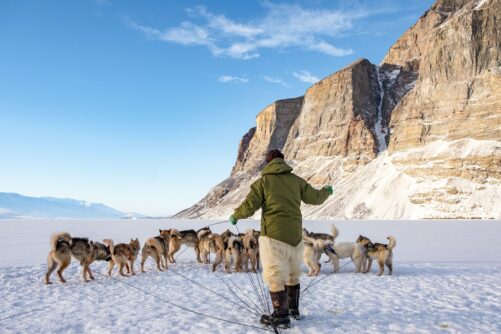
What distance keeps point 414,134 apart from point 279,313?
7706 centimetres

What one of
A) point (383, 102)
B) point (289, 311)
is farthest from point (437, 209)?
point (289, 311)

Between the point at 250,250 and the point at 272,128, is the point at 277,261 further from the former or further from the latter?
the point at 272,128

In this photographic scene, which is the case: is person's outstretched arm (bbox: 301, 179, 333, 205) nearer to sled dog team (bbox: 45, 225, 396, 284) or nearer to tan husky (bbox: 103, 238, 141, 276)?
sled dog team (bbox: 45, 225, 396, 284)

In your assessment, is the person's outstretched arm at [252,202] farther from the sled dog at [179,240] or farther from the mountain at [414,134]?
the mountain at [414,134]

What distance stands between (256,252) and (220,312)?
4.25 meters

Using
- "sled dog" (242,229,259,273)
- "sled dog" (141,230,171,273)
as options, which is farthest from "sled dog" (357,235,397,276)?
"sled dog" (141,230,171,273)

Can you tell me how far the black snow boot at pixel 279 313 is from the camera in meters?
5.25

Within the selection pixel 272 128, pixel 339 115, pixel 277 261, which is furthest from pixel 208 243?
pixel 272 128

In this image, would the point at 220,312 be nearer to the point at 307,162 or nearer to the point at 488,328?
the point at 488,328

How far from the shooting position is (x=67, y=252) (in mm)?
8883

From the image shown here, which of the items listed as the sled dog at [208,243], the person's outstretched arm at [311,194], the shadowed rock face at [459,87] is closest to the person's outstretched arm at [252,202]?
the person's outstretched arm at [311,194]

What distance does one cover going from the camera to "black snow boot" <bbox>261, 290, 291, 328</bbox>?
5.25 m

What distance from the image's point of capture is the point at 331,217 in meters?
70.1

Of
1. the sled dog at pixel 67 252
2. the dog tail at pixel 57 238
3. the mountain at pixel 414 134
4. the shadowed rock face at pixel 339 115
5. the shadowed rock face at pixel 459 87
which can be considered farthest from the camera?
the shadowed rock face at pixel 339 115
